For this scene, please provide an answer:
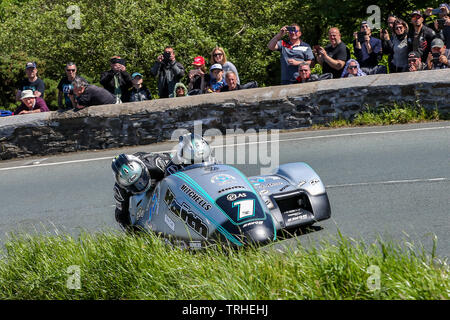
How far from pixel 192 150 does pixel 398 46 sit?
7.50 metres

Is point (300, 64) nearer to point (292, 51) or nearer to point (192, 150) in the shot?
point (292, 51)

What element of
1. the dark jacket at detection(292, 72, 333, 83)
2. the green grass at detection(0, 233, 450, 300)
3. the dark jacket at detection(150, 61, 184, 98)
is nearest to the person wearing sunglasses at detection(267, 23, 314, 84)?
the dark jacket at detection(292, 72, 333, 83)

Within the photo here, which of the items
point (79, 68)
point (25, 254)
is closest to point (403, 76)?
point (25, 254)

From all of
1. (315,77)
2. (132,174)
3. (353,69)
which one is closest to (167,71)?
(315,77)

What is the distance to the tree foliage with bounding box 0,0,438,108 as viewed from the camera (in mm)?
21500

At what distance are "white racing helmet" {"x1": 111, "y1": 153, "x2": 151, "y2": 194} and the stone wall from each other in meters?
5.89

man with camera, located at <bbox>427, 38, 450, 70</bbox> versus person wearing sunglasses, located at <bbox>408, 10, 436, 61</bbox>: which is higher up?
person wearing sunglasses, located at <bbox>408, 10, 436, 61</bbox>

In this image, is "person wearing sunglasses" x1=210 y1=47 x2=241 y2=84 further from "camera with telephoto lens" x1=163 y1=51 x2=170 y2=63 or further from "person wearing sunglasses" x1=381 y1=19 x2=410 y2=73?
"person wearing sunglasses" x1=381 y1=19 x2=410 y2=73

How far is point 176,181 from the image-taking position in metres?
6.40

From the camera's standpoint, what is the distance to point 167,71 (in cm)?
1384
